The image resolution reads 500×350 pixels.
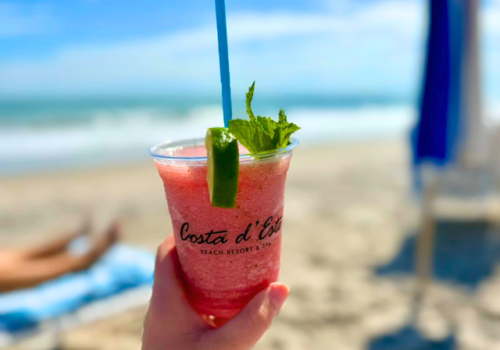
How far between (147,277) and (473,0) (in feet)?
12.5

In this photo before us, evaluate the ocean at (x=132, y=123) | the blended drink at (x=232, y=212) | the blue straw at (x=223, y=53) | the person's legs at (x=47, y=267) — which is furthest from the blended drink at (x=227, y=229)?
the ocean at (x=132, y=123)

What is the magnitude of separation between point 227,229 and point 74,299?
239 centimetres

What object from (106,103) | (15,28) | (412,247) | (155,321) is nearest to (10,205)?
(412,247)

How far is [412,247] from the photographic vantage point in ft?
15.2

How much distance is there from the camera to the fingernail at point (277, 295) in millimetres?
1025

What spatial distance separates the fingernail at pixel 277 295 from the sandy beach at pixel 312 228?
2385 millimetres

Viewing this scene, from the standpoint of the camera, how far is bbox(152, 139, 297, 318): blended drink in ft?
3.32

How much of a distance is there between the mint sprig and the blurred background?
342mm

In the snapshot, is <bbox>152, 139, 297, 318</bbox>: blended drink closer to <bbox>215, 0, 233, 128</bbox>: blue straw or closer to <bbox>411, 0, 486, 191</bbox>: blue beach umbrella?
<bbox>215, 0, 233, 128</bbox>: blue straw

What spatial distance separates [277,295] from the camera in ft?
3.39

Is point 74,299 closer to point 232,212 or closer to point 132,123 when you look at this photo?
point 232,212

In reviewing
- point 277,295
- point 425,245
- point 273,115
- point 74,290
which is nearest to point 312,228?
point 425,245

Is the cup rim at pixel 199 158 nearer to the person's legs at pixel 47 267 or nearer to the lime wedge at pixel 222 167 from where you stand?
the lime wedge at pixel 222 167

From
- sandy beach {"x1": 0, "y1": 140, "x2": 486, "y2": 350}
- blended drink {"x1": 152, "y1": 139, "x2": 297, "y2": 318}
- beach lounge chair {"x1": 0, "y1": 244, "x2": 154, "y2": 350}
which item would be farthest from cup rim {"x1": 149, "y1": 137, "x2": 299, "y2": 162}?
sandy beach {"x1": 0, "y1": 140, "x2": 486, "y2": 350}
